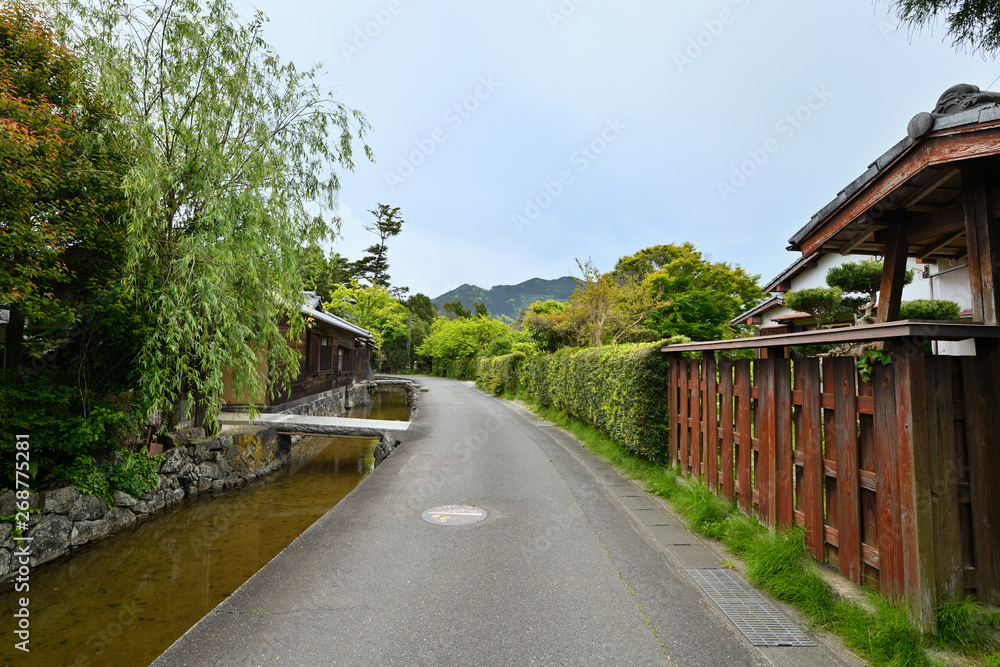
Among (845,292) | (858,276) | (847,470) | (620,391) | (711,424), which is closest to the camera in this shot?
(847,470)

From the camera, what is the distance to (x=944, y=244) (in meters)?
4.74

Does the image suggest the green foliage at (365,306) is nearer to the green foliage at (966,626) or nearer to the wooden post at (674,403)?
the wooden post at (674,403)

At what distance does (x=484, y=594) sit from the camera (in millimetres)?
3510

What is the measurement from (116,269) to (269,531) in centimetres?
418

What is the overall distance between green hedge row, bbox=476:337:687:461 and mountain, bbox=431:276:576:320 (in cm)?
15071

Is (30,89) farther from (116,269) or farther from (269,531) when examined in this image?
(269,531)

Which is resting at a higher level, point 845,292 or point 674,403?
point 845,292

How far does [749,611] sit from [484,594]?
191 cm

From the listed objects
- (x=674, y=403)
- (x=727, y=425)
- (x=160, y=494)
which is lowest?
(x=160, y=494)

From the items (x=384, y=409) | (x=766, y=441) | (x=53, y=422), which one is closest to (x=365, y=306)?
(x=384, y=409)

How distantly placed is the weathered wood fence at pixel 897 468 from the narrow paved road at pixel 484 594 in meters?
0.79

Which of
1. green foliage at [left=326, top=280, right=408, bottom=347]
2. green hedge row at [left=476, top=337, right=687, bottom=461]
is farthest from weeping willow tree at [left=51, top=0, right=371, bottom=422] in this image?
green foliage at [left=326, top=280, right=408, bottom=347]

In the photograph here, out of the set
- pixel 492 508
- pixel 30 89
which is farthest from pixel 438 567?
pixel 30 89

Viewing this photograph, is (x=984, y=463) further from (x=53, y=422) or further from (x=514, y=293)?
(x=514, y=293)
